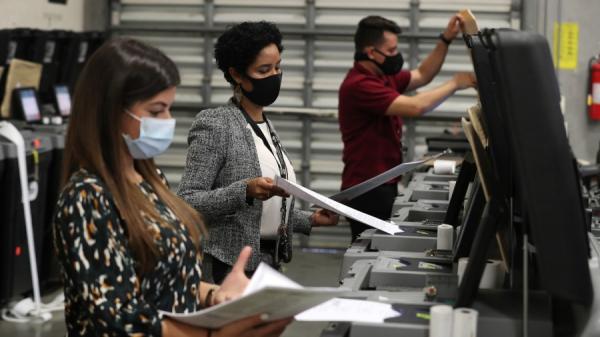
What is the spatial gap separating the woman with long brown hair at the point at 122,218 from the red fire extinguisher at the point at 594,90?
6.53 metres

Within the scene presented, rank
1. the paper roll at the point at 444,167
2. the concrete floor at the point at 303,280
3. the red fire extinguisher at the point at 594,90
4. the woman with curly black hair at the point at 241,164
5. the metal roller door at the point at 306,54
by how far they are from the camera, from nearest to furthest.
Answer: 1. the woman with curly black hair at the point at 241,164
2. the paper roll at the point at 444,167
3. the concrete floor at the point at 303,280
4. the red fire extinguisher at the point at 594,90
5. the metal roller door at the point at 306,54

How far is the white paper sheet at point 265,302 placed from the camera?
195 cm

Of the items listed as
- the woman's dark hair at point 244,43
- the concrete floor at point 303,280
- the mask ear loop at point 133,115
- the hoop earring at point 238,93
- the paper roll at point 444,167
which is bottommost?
the concrete floor at point 303,280

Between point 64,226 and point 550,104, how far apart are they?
103cm

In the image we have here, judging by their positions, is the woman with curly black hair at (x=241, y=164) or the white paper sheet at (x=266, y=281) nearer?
the white paper sheet at (x=266, y=281)

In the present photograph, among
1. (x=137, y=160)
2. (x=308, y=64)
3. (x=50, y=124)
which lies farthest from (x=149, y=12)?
(x=137, y=160)

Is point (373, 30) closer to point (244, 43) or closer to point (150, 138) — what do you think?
point (244, 43)

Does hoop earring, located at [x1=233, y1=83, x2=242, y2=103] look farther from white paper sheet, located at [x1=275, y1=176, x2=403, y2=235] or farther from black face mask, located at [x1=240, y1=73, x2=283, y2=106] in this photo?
white paper sheet, located at [x1=275, y1=176, x2=403, y2=235]

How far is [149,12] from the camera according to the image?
8875mm

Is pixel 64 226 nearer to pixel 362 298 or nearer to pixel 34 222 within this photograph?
pixel 362 298

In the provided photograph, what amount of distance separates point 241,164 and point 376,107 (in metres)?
2.11

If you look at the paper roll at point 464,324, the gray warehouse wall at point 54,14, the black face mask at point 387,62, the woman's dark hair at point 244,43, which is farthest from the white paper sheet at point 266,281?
the gray warehouse wall at point 54,14

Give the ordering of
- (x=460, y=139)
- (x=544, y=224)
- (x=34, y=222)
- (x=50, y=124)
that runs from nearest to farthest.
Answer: (x=544, y=224) → (x=34, y=222) → (x=460, y=139) → (x=50, y=124)

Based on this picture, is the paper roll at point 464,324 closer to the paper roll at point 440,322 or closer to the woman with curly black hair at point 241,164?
the paper roll at point 440,322
